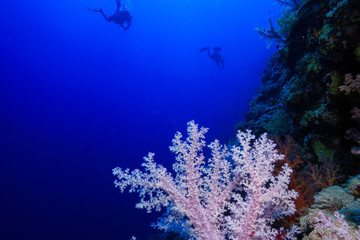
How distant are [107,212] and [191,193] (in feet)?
113

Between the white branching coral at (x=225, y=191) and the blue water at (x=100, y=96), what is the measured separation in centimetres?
1544

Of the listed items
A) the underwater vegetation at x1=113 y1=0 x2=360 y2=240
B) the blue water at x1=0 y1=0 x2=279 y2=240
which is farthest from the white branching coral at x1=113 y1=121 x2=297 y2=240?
the blue water at x1=0 y1=0 x2=279 y2=240

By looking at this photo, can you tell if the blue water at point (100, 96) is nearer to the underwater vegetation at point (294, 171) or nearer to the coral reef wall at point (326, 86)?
the coral reef wall at point (326, 86)

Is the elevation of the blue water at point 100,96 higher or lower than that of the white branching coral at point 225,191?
higher

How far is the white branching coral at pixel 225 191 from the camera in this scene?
2391mm

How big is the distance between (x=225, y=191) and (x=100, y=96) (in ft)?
306

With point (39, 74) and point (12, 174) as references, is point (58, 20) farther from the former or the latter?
point (12, 174)

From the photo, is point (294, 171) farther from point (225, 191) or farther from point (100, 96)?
point (100, 96)

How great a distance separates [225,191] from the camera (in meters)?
2.85

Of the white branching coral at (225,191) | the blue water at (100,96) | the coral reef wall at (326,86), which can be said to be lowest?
the white branching coral at (225,191)

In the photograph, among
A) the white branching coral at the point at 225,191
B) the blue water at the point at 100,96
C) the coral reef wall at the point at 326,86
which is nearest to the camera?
the white branching coral at the point at 225,191

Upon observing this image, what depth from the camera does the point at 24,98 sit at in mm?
71688

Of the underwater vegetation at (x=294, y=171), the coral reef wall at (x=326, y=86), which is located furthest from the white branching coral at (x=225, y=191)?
the coral reef wall at (x=326, y=86)

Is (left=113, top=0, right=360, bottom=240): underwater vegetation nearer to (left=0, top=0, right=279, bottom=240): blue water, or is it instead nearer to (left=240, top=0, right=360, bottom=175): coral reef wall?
(left=240, top=0, right=360, bottom=175): coral reef wall
